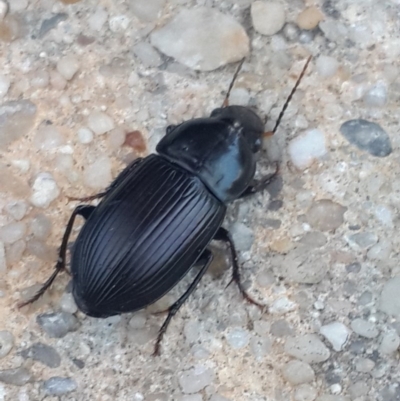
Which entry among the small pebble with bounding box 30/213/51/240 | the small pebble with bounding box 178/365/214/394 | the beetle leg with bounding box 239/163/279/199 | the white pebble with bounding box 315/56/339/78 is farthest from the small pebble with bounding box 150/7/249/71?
the small pebble with bounding box 178/365/214/394

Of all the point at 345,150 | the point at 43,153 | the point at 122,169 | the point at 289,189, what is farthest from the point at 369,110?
the point at 43,153

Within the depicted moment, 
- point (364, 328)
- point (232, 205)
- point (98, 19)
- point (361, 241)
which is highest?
point (98, 19)

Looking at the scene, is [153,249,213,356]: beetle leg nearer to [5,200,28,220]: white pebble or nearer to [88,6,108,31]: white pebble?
[5,200,28,220]: white pebble

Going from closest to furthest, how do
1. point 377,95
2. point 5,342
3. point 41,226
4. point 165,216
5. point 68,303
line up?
point 165,216 < point 5,342 < point 68,303 < point 41,226 < point 377,95

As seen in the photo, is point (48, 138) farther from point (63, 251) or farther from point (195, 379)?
point (195, 379)

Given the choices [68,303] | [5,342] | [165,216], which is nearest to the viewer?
[165,216]

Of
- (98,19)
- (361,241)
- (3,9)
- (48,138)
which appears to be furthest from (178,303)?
(3,9)

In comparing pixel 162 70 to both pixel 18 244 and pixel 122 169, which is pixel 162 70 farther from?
pixel 18 244
